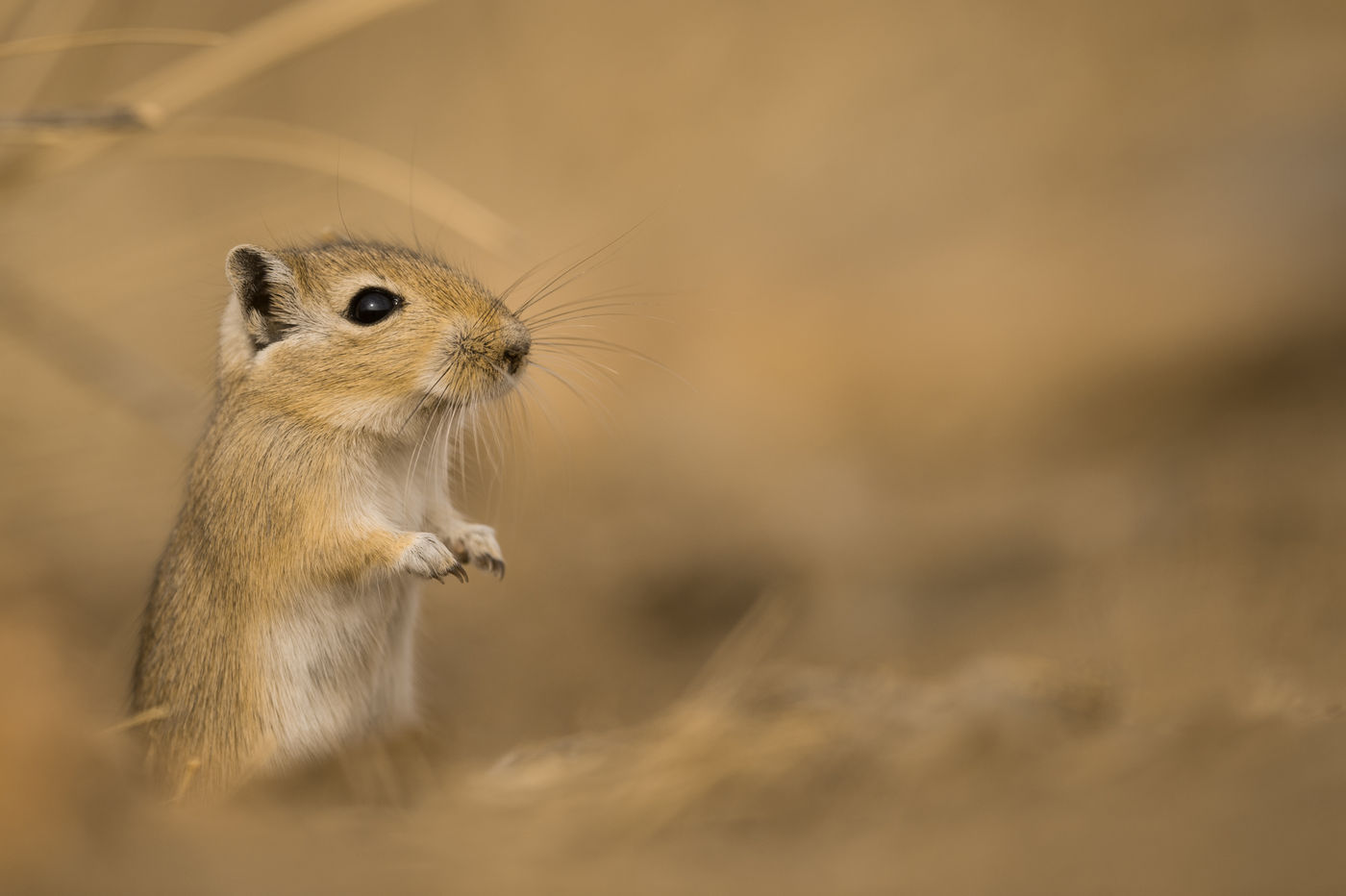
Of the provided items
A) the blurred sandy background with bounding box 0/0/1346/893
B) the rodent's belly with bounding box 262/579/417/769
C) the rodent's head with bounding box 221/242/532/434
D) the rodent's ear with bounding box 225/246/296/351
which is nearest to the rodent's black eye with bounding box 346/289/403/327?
the rodent's head with bounding box 221/242/532/434

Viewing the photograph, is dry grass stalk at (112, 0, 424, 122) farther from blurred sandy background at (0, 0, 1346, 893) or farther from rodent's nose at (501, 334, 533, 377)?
rodent's nose at (501, 334, 533, 377)

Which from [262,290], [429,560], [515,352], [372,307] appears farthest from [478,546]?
[262,290]

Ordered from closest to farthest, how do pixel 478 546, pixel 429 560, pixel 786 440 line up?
pixel 429 560
pixel 478 546
pixel 786 440

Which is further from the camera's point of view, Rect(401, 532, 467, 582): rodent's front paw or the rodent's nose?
the rodent's nose

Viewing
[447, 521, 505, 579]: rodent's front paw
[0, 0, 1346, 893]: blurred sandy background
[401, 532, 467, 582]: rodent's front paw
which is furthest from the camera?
[447, 521, 505, 579]: rodent's front paw

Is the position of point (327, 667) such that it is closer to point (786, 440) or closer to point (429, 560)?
point (429, 560)

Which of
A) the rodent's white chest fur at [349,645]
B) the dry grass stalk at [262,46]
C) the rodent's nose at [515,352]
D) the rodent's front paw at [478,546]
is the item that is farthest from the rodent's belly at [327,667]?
the dry grass stalk at [262,46]

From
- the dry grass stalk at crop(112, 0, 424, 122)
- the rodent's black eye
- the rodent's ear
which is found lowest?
the rodent's black eye

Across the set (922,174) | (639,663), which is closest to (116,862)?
(639,663)

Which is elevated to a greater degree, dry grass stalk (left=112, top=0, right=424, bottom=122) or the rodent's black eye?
dry grass stalk (left=112, top=0, right=424, bottom=122)
